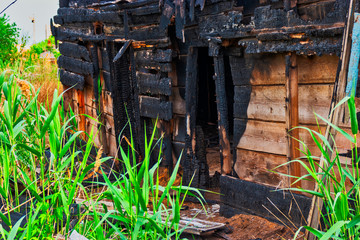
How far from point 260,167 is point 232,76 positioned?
119cm

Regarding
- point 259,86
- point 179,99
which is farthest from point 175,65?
point 259,86

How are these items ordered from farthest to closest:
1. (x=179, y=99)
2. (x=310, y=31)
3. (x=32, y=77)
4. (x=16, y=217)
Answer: (x=32, y=77)
(x=179, y=99)
(x=310, y=31)
(x=16, y=217)

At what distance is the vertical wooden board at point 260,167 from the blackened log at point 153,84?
174cm

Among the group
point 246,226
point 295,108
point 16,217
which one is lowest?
point 246,226

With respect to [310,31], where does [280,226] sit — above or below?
below

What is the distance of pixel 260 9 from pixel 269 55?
0.53m

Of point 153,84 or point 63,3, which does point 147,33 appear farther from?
point 63,3

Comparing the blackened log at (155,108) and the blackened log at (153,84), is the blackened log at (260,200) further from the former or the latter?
the blackened log at (153,84)

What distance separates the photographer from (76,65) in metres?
11.2

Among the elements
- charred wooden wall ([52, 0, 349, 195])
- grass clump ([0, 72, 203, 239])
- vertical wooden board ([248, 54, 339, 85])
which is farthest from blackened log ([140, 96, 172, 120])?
grass clump ([0, 72, 203, 239])

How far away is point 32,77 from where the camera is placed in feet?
49.1

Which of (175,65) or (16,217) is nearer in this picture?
(16,217)

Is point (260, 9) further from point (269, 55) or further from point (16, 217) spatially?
point (16, 217)

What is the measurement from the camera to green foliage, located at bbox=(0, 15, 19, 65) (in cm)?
1781
